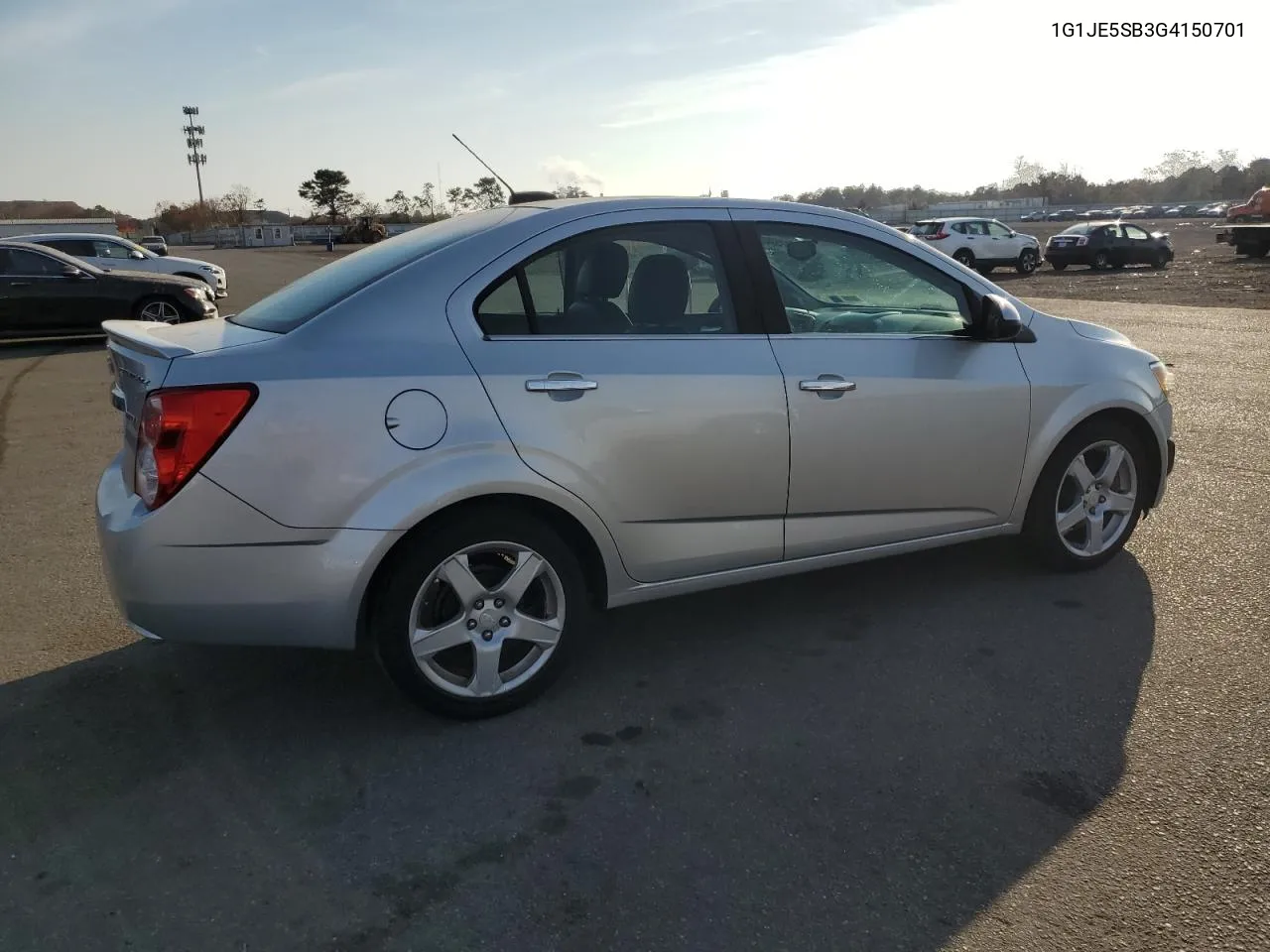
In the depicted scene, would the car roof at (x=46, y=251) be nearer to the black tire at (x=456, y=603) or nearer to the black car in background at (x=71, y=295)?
the black car in background at (x=71, y=295)

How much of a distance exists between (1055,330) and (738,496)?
1879 mm

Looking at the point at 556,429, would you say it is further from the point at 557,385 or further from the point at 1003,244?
the point at 1003,244

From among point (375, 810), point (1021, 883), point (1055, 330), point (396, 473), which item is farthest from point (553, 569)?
point (1055, 330)

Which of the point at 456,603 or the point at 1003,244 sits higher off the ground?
the point at 1003,244

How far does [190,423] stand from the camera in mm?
3145

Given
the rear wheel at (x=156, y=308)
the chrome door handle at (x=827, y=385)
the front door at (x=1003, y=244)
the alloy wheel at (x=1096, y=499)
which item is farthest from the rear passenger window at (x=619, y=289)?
the front door at (x=1003, y=244)

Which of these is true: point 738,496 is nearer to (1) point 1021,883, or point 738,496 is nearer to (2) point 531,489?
(2) point 531,489

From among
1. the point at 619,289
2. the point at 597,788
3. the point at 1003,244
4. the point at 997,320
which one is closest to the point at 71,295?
the point at 619,289

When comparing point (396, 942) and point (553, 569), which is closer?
point (396, 942)

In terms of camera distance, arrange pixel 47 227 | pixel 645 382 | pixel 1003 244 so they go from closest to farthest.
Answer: pixel 645 382
pixel 1003 244
pixel 47 227

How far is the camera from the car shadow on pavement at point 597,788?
8.48 feet

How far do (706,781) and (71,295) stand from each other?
1506cm

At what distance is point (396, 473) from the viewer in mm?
3283

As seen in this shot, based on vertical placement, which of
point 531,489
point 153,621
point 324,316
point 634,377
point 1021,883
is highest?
point 324,316
